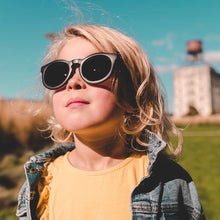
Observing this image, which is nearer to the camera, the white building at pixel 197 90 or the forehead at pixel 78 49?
the forehead at pixel 78 49

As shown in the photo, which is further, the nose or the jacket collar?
the jacket collar

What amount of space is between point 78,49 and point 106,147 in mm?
723

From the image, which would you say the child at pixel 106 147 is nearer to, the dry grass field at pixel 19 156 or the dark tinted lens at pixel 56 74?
the dark tinted lens at pixel 56 74

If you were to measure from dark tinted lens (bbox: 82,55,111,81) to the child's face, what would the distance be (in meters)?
0.06

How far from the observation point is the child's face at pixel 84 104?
154 centimetres

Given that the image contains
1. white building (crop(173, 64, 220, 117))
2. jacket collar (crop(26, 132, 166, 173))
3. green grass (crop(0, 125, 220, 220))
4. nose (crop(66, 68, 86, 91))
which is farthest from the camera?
white building (crop(173, 64, 220, 117))

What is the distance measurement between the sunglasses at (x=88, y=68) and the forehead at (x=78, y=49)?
70 mm

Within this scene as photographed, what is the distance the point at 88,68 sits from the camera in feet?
5.15

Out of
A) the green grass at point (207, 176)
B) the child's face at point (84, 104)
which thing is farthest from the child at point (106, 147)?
the green grass at point (207, 176)

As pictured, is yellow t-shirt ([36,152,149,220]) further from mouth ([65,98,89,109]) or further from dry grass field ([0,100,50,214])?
dry grass field ([0,100,50,214])

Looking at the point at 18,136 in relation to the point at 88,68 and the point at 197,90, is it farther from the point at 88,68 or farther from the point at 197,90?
the point at 197,90

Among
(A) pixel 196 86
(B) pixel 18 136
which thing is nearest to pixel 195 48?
(A) pixel 196 86

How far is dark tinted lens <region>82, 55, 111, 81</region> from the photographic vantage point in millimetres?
1572

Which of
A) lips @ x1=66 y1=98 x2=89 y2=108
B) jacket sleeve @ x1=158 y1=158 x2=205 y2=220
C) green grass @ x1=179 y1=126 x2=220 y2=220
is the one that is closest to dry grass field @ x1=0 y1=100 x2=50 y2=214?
green grass @ x1=179 y1=126 x2=220 y2=220
